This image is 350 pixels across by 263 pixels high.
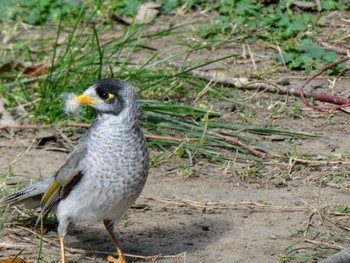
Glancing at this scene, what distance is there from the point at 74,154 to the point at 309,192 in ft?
6.08

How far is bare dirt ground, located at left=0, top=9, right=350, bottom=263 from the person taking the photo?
5676 mm

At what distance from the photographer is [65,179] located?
553 centimetres

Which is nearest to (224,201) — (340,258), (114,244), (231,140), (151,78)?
(231,140)

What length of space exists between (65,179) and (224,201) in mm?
1359

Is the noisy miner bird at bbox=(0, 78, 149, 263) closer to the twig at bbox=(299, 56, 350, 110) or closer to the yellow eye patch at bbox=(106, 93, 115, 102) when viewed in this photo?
the yellow eye patch at bbox=(106, 93, 115, 102)

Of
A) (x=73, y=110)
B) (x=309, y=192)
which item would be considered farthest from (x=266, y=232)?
(x=73, y=110)

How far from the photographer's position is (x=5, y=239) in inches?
229

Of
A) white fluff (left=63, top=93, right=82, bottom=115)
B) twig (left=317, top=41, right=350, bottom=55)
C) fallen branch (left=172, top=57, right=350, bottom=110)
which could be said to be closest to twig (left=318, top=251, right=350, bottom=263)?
white fluff (left=63, top=93, right=82, bottom=115)

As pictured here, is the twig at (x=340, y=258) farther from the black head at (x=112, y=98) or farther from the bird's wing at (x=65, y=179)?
the bird's wing at (x=65, y=179)

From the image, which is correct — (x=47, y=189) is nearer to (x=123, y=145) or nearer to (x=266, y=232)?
(x=123, y=145)

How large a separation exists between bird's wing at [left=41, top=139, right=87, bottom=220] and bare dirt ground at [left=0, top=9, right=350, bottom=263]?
0.31 metres

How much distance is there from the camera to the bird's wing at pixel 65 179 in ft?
17.9

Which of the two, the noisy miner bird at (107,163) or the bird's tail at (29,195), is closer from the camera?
the noisy miner bird at (107,163)

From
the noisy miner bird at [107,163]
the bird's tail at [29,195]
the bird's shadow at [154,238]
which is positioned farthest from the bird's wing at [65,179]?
the bird's shadow at [154,238]
